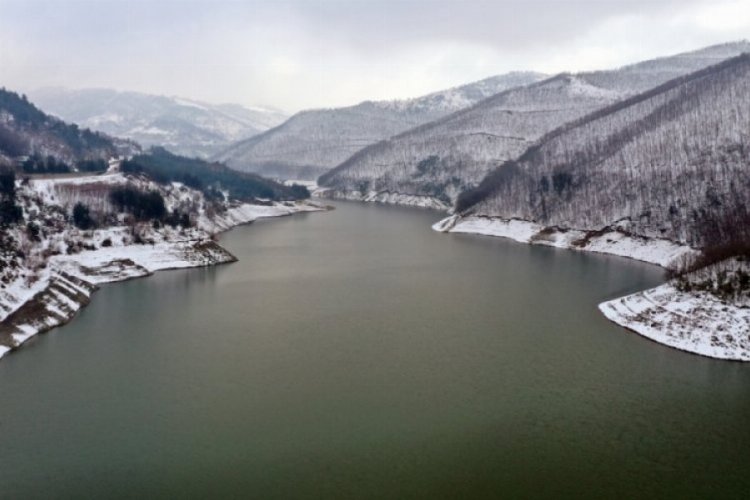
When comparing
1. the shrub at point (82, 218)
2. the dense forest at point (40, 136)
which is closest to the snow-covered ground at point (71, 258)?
the shrub at point (82, 218)

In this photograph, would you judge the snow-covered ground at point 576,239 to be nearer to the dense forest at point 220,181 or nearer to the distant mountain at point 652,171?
the distant mountain at point 652,171

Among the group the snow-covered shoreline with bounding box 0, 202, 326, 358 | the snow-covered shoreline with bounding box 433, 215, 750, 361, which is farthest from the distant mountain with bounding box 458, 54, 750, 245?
the snow-covered shoreline with bounding box 0, 202, 326, 358

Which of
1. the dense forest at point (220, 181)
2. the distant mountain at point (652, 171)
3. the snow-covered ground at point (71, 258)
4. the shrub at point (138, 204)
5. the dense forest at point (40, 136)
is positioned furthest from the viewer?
the dense forest at point (220, 181)

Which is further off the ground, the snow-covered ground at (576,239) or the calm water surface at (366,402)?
the snow-covered ground at (576,239)

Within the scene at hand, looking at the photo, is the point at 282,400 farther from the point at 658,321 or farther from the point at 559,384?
the point at 658,321

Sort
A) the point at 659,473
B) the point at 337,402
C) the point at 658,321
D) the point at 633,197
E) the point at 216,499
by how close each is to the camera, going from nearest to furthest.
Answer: the point at 216,499, the point at 659,473, the point at 337,402, the point at 658,321, the point at 633,197

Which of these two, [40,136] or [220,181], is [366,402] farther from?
[220,181]

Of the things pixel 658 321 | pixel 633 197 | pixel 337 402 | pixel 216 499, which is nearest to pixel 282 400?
pixel 337 402
